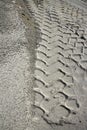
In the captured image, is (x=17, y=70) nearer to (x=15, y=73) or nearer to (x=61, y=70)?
(x=15, y=73)

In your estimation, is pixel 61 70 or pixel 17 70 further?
pixel 61 70

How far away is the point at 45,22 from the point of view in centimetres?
345

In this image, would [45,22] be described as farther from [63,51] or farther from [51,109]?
[51,109]

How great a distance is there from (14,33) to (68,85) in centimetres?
92

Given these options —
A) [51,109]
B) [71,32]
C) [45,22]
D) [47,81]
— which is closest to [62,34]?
[71,32]

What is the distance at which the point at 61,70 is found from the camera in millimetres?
2412

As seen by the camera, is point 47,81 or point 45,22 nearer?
point 47,81

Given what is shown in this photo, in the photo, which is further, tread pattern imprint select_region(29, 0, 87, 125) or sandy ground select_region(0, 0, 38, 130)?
tread pattern imprint select_region(29, 0, 87, 125)

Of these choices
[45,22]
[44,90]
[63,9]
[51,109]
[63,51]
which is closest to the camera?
[51,109]

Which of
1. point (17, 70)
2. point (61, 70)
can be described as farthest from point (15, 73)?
point (61, 70)

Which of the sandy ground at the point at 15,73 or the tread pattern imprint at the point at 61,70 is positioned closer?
the sandy ground at the point at 15,73

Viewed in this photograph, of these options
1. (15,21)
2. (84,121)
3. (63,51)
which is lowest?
(84,121)

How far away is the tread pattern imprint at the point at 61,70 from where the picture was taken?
6.46 ft

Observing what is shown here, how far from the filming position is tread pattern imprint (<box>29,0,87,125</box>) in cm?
197
